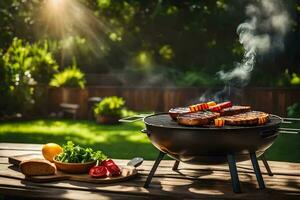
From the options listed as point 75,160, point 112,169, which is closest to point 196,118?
point 112,169

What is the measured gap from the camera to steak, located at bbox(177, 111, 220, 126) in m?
3.75

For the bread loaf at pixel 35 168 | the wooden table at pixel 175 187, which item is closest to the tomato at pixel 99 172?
the wooden table at pixel 175 187

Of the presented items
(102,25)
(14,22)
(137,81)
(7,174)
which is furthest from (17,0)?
(7,174)

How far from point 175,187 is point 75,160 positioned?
3.77 ft

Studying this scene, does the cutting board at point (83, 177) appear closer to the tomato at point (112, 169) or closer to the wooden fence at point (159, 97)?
the tomato at point (112, 169)

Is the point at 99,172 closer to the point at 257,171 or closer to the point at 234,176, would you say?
the point at 234,176

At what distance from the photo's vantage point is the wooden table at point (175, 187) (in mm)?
3740

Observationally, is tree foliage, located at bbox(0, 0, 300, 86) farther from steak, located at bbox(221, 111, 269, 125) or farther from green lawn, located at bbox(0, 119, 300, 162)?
steak, located at bbox(221, 111, 269, 125)

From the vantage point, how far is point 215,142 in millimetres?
3672

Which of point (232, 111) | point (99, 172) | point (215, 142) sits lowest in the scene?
point (99, 172)

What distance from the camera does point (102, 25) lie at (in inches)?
790

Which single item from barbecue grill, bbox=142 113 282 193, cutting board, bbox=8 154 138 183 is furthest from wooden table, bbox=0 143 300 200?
barbecue grill, bbox=142 113 282 193

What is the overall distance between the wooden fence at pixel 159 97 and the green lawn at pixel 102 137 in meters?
1.30

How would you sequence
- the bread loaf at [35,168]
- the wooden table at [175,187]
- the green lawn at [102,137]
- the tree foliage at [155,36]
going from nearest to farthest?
1. the wooden table at [175,187]
2. the bread loaf at [35,168]
3. the green lawn at [102,137]
4. the tree foliage at [155,36]
